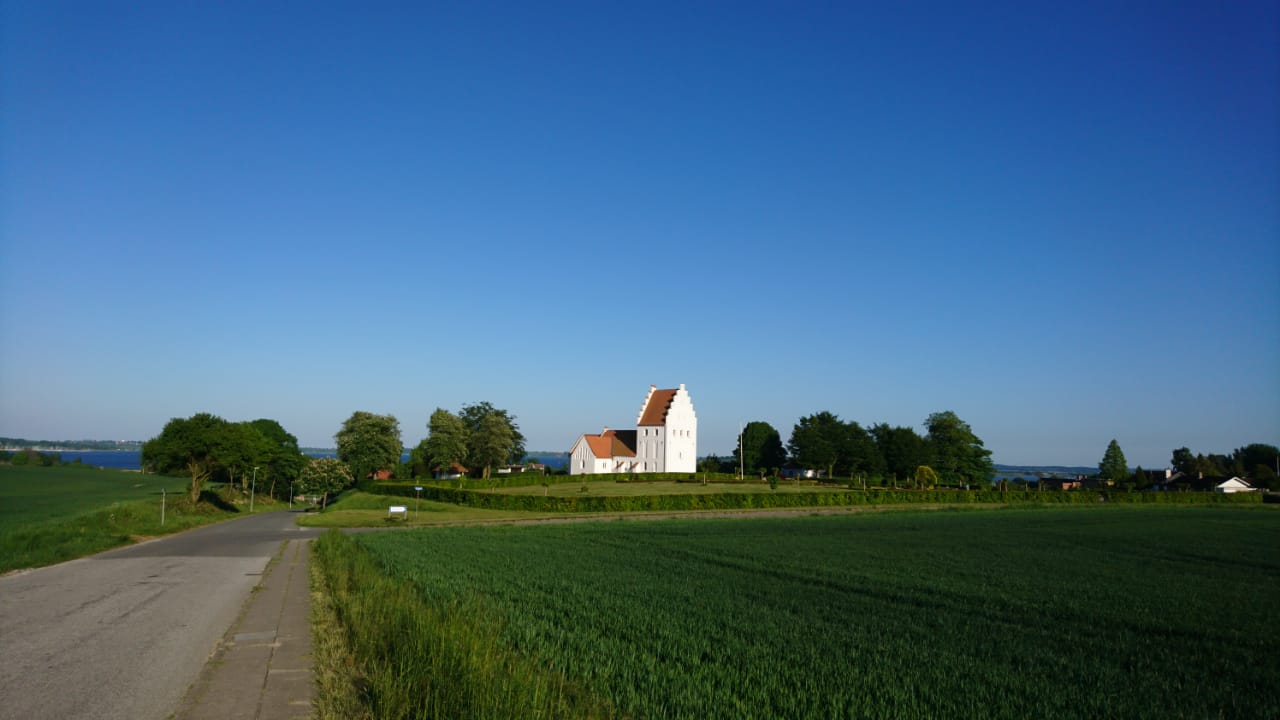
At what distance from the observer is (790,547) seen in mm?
28234

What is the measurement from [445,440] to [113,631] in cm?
8765

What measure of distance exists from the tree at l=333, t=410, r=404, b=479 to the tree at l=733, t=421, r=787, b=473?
6167 centimetres

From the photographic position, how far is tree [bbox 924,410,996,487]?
120375 mm

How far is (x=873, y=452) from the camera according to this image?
109688 mm

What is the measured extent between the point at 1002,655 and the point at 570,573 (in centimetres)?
1171

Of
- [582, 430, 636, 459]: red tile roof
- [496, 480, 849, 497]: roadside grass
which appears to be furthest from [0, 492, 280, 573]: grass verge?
[582, 430, 636, 459]: red tile roof

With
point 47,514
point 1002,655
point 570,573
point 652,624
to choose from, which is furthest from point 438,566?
point 47,514

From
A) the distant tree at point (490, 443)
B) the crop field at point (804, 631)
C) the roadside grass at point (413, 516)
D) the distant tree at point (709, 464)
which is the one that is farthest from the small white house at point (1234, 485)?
the roadside grass at point (413, 516)

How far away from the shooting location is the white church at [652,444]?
97.8m

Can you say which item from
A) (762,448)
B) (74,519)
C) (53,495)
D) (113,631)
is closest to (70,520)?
(74,519)

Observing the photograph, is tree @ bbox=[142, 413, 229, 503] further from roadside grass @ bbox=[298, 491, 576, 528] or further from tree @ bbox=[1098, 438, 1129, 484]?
tree @ bbox=[1098, 438, 1129, 484]

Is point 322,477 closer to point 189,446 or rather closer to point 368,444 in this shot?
point 368,444

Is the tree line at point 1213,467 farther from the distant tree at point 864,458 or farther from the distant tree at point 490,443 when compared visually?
the distant tree at point 490,443

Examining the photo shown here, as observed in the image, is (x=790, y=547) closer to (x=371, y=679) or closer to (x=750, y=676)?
(x=750, y=676)
